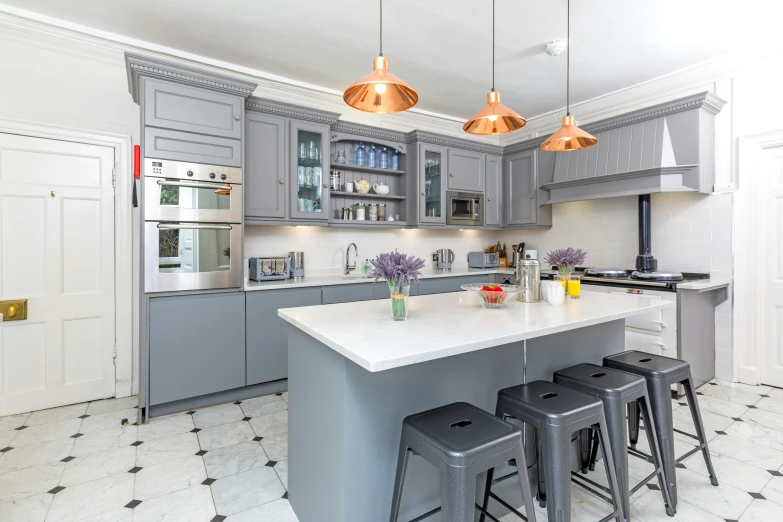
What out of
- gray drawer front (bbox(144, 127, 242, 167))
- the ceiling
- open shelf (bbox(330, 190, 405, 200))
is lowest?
open shelf (bbox(330, 190, 405, 200))

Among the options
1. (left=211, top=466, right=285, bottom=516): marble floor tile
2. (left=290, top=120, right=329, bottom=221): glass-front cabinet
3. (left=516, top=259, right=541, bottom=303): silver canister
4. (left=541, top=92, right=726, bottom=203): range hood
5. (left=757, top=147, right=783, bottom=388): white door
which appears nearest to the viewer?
(left=211, top=466, right=285, bottom=516): marble floor tile

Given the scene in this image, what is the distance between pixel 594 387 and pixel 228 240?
2.74 meters

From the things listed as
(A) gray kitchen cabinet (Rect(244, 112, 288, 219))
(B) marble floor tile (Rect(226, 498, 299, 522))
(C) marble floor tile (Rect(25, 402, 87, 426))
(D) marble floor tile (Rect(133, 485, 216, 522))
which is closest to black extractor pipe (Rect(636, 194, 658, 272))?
(A) gray kitchen cabinet (Rect(244, 112, 288, 219))

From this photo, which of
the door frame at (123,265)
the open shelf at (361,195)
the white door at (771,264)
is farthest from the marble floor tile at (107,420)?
the white door at (771,264)

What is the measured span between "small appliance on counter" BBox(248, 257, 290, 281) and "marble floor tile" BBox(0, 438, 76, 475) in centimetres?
170

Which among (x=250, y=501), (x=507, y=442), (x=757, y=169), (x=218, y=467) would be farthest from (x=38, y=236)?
(x=757, y=169)

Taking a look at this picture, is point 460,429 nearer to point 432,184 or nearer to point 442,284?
point 442,284

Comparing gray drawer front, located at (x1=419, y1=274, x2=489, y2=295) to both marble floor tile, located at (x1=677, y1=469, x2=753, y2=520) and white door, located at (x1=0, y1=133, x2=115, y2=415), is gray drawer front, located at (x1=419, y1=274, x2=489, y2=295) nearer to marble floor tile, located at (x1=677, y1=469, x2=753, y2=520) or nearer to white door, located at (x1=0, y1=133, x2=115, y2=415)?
marble floor tile, located at (x1=677, y1=469, x2=753, y2=520)

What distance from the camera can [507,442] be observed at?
1.35 m

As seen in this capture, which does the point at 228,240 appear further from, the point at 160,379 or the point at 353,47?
the point at 353,47

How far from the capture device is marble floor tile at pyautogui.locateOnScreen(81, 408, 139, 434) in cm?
278

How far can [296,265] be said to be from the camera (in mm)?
4027

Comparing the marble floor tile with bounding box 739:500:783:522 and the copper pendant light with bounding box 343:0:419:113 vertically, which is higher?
the copper pendant light with bounding box 343:0:419:113

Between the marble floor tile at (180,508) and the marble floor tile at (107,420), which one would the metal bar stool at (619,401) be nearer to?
the marble floor tile at (180,508)
